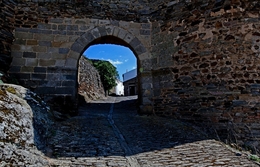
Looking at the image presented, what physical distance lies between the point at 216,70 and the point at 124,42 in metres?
2.80

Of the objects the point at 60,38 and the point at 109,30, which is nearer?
the point at 60,38

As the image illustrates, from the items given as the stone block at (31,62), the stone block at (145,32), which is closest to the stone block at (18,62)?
the stone block at (31,62)

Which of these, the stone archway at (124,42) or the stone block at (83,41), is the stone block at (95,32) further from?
the stone block at (83,41)

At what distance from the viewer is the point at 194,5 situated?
4.91 m

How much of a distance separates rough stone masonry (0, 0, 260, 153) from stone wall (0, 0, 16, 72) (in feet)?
0.09

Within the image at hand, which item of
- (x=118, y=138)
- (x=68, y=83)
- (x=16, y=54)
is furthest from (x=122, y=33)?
(x=118, y=138)

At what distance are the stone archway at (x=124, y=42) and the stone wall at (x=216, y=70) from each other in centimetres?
41

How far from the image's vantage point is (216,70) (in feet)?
14.6

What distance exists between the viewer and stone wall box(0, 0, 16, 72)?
186 inches

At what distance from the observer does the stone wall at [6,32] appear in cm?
472

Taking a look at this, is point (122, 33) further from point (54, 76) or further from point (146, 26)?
point (54, 76)

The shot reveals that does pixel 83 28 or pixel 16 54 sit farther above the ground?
pixel 83 28

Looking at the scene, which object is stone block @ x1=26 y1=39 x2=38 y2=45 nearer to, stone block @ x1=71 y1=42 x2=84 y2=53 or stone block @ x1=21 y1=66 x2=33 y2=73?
stone block @ x1=21 y1=66 x2=33 y2=73

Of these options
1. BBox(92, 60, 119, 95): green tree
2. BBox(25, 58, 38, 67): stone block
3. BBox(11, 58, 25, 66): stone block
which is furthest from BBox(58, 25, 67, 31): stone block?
BBox(92, 60, 119, 95): green tree
